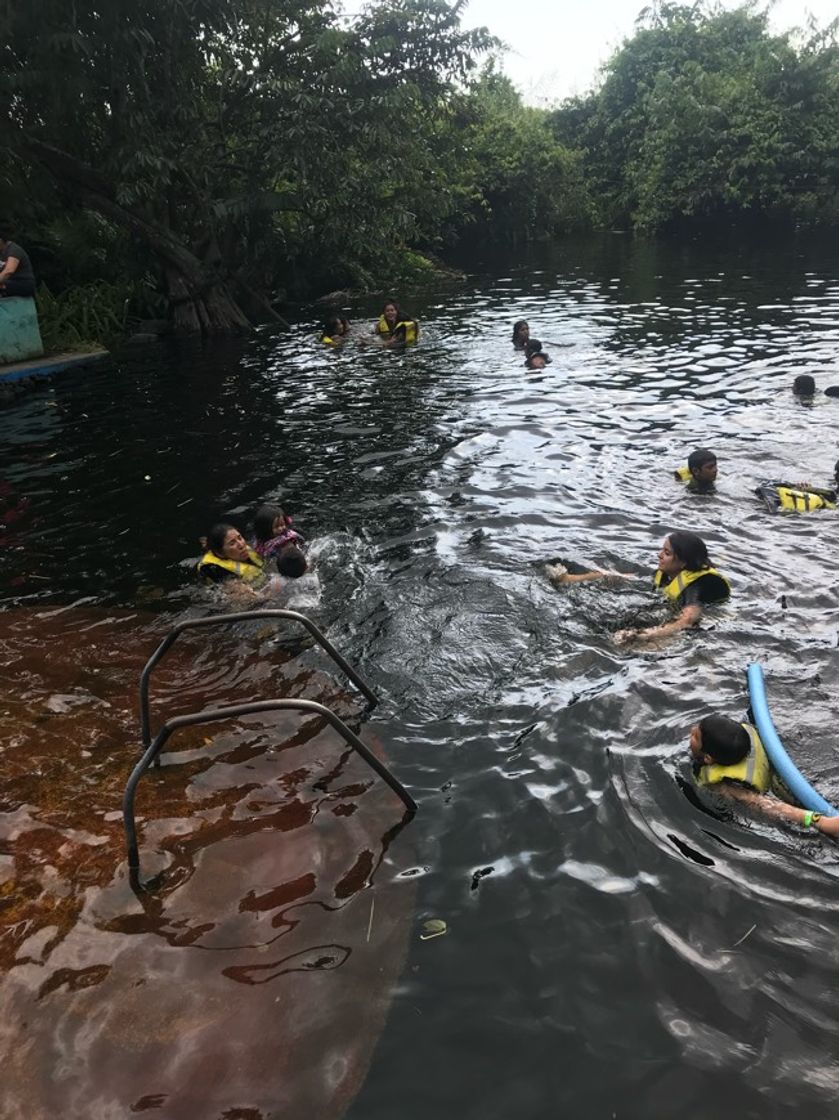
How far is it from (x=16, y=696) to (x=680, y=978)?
506 centimetres

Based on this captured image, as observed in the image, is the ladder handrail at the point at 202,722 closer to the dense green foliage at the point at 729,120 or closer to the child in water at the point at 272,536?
the child in water at the point at 272,536

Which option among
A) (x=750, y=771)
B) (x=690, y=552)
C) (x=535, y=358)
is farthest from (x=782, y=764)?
(x=535, y=358)

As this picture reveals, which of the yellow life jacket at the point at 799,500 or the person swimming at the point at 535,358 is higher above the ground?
the person swimming at the point at 535,358

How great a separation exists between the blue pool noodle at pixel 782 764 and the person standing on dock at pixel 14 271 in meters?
14.3

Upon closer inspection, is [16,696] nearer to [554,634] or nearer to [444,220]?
[554,634]

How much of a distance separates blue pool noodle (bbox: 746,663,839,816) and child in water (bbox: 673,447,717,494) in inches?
173

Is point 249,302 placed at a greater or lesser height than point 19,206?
lesser

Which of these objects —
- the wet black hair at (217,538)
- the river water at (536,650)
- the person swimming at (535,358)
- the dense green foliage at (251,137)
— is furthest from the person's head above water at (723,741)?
the dense green foliage at (251,137)

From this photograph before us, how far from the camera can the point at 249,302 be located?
23.8m

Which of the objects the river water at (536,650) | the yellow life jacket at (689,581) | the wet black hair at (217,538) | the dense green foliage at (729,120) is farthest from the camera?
the dense green foliage at (729,120)

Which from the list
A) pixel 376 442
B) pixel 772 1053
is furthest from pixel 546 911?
pixel 376 442

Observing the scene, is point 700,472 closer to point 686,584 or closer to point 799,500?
point 799,500

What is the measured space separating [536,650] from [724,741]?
1.98 meters

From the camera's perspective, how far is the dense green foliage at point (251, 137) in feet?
50.2
